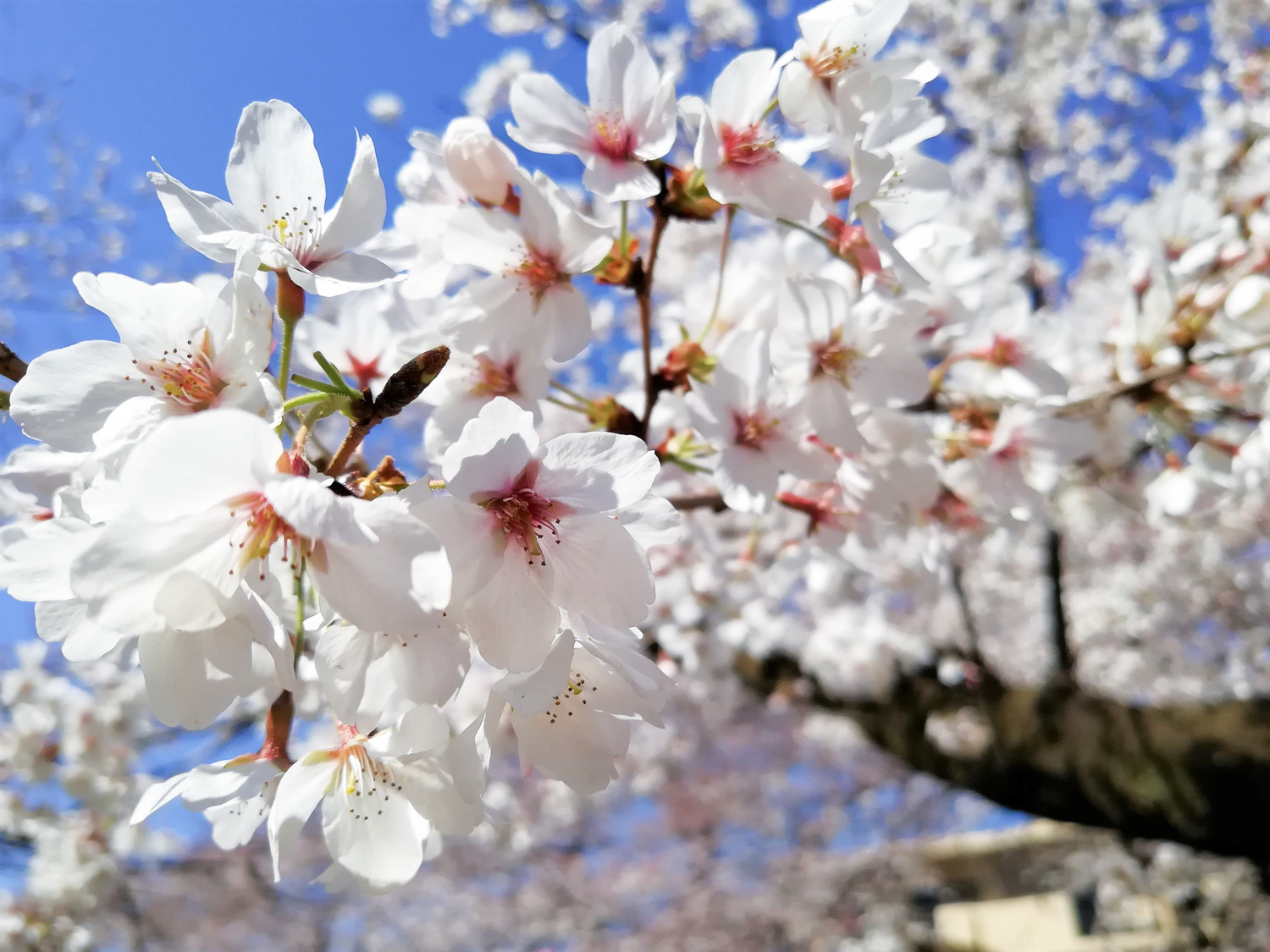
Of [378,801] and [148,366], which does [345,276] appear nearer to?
[148,366]

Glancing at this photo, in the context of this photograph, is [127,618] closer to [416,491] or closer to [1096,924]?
[416,491]

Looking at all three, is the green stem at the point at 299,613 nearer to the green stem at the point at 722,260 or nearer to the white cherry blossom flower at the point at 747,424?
the white cherry blossom flower at the point at 747,424

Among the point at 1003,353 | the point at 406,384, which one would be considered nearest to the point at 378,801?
the point at 406,384

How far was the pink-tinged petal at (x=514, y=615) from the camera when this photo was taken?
651mm

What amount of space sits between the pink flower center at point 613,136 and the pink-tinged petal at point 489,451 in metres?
0.47

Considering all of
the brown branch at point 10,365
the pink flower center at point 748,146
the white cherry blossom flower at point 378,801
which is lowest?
the white cherry blossom flower at point 378,801

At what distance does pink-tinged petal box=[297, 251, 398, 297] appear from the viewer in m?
0.76

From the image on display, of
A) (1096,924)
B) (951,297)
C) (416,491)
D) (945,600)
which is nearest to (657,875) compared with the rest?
(945,600)

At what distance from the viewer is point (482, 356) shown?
1.05 m

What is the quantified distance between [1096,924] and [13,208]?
12390mm

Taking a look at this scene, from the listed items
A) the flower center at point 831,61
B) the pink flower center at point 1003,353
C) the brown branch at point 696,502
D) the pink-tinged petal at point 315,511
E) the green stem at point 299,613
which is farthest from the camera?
the pink flower center at point 1003,353

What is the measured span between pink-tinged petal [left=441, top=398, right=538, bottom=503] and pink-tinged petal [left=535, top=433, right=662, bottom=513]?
0.03 m

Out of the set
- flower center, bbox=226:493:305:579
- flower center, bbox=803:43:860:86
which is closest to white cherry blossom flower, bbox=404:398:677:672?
flower center, bbox=226:493:305:579

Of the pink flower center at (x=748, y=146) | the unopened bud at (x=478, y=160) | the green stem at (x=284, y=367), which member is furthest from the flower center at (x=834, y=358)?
the green stem at (x=284, y=367)
